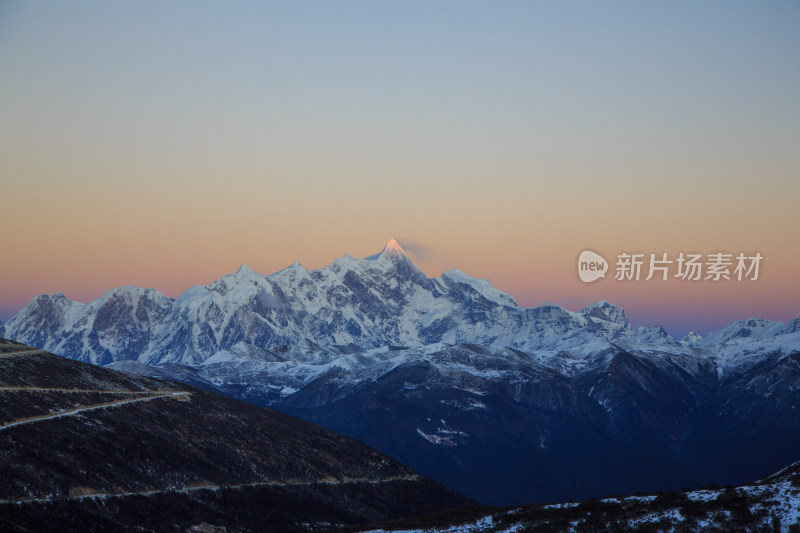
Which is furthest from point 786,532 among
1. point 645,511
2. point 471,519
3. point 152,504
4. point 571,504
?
point 152,504

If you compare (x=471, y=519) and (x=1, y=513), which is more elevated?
(x=471, y=519)

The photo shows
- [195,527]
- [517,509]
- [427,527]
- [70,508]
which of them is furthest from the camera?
[195,527]

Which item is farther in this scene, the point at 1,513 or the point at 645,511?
the point at 1,513

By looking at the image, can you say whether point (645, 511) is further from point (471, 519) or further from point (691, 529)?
point (471, 519)

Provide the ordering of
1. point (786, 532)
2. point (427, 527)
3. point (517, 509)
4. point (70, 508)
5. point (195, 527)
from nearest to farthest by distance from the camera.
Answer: point (786, 532) < point (427, 527) < point (517, 509) < point (70, 508) < point (195, 527)

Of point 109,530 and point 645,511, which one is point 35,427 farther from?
point 645,511

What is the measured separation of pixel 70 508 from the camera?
17262 centimetres

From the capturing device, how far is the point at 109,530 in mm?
173250

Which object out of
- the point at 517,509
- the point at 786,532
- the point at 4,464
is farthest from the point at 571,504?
the point at 4,464

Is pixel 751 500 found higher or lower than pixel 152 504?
higher

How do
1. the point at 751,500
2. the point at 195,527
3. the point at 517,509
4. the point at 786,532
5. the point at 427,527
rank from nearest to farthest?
the point at 786,532, the point at 751,500, the point at 427,527, the point at 517,509, the point at 195,527

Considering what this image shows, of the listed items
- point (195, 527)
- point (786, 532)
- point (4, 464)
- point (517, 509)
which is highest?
point (786, 532)

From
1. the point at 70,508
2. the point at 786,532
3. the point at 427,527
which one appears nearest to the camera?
the point at 786,532

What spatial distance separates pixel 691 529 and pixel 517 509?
129 feet
